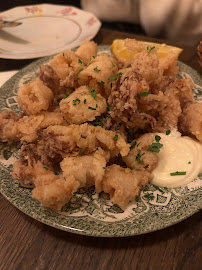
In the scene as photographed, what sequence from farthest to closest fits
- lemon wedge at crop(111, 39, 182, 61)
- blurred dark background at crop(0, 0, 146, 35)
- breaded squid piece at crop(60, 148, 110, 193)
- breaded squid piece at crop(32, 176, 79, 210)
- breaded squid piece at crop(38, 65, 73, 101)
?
blurred dark background at crop(0, 0, 146, 35)
lemon wedge at crop(111, 39, 182, 61)
breaded squid piece at crop(38, 65, 73, 101)
breaded squid piece at crop(60, 148, 110, 193)
breaded squid piece at crop(32, 176, 79, 210)

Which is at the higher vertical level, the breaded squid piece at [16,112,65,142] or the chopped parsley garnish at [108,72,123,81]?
the chopped parsley garnish at [108,72,123,81]

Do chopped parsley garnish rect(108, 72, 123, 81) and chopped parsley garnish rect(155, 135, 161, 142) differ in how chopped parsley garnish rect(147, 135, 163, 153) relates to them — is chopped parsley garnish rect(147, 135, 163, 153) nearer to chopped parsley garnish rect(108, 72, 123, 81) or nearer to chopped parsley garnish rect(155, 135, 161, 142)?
chopped parsley garnish rect(155, 135, 161, 142)

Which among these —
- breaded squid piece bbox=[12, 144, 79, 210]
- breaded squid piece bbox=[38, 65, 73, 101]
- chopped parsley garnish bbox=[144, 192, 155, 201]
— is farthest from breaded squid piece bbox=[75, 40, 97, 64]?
chopped parsley garnish bbox=[144, 192, 155, 201]

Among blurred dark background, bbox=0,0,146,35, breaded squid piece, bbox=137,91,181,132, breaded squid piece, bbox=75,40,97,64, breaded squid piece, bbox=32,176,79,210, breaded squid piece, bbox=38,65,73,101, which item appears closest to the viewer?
breaded squid piece, bbox=32,176,79,210

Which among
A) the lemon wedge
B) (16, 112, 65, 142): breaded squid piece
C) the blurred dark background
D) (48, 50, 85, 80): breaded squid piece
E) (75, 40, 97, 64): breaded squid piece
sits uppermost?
(48, 50, 85, 80): breaded squid piece

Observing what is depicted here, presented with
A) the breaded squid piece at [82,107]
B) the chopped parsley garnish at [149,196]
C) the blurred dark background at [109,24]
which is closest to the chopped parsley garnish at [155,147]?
the chopped parsley garnish at [149,196]

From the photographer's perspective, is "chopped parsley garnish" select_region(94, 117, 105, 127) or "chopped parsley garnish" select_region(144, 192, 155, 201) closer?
"chopped parsley garnish" select_region(144, 192, 155, 201)

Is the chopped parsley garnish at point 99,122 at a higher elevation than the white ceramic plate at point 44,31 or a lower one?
higher

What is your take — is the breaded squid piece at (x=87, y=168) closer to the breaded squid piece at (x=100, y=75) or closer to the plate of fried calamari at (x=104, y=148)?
the plate of fried calamari at (x=104, y=148)
